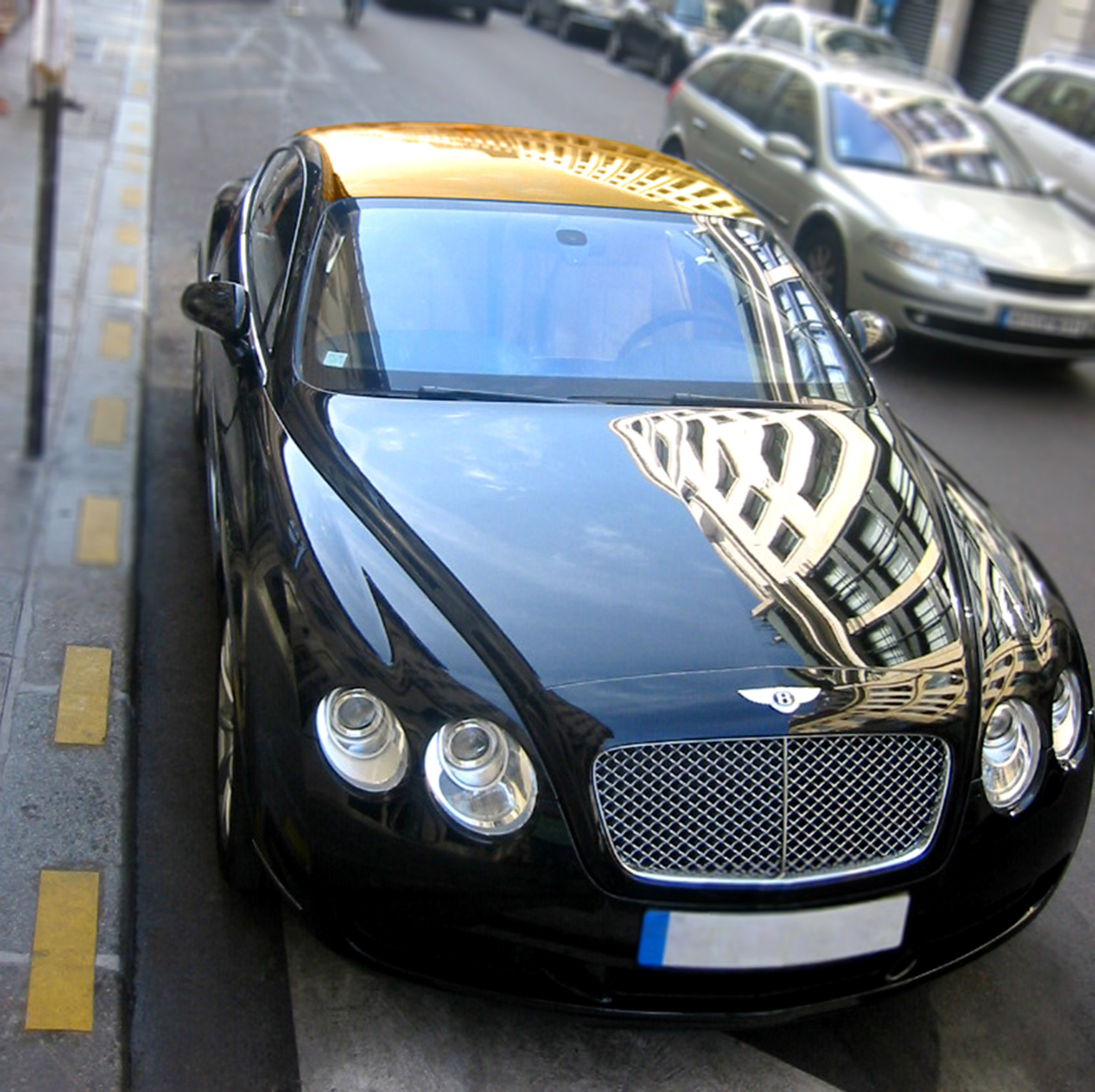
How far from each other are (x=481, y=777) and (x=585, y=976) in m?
0.43

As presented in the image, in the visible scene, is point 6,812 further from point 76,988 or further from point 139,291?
point 139,291

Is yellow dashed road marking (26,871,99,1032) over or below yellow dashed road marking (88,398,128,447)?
over

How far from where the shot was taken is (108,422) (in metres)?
6.55

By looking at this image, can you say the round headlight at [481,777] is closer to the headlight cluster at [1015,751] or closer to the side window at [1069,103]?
the headlight cluster at [1015,751]

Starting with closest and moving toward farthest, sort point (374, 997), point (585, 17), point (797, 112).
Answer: point (374, 997) → point (797, 112) → point (585, 17)

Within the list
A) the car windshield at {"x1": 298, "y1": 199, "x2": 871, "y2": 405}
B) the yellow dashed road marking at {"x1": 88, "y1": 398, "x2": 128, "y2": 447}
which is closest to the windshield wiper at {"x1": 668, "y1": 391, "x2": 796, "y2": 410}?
the car windshield at {"x1": 298, "y1": 199, "x2": 871, "y2": 405}

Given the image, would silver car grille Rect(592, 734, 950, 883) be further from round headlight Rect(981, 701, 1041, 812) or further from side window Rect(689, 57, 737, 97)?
side window Rect(689, 57, 737, 97)

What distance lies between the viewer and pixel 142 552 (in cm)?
546

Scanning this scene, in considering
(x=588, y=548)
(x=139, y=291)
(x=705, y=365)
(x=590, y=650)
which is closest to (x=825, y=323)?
(x=705, y=365)

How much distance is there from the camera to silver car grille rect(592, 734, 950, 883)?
2975 millimetres

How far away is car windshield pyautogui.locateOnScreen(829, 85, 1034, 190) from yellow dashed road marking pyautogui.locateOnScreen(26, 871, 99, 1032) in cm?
736

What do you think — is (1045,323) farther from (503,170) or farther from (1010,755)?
(1010,755)

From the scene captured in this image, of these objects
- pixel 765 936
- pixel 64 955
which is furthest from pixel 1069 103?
pixel 64 955

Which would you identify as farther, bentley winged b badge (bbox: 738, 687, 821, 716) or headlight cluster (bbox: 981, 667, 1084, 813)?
headlight cluster (bbox: 981, 667, 1084, 813)
